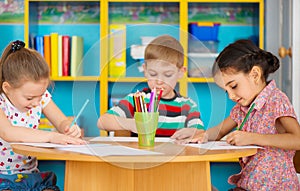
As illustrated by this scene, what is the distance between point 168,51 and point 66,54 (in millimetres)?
2099

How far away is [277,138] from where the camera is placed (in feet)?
5.84

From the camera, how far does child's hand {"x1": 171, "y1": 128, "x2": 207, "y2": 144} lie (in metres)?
1.72

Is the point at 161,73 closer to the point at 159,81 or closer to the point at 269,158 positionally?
the point at 159,81

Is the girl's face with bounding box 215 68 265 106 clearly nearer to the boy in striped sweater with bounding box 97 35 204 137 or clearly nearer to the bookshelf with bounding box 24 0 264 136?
the boy in striped sweater with bounding box 97 35 204 137

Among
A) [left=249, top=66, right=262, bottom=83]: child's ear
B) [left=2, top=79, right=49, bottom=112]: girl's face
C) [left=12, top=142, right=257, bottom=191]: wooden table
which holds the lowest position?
[left=12, top=142, right=257, bottom=191]: wooden table

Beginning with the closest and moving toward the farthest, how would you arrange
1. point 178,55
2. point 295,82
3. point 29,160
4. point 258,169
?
point 178,55, point 258,169, point 29,160, point 295,82

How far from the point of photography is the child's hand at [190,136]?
172 cm

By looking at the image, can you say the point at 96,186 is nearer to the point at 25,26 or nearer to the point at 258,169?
the point at 258,169

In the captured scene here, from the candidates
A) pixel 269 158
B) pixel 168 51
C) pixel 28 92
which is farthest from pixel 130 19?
pixel 168 51

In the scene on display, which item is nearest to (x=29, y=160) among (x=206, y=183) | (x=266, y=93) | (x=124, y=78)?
(x=124, y=78)

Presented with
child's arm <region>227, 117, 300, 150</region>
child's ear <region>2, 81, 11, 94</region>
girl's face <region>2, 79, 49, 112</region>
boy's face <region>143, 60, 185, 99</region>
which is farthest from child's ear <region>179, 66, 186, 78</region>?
child's ear <region>2, 81, 11, 94</region>

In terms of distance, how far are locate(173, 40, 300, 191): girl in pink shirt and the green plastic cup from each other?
0.35 ft

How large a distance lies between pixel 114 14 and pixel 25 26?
60 cm

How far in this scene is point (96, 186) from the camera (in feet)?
5.52
